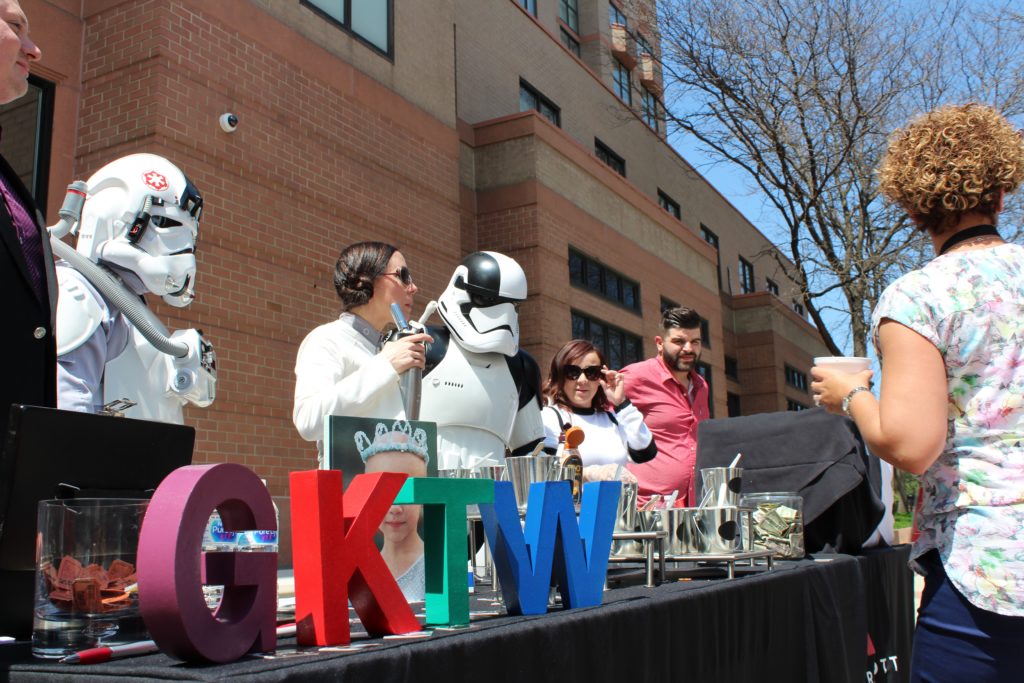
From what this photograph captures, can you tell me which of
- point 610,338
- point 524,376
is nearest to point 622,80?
point 610,338

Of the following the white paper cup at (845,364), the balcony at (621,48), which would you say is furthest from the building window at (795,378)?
the white paper cup at (845,364)

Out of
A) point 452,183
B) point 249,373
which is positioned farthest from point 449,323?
point 452,183

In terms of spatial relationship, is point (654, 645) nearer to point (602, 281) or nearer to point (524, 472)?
point (524, 472)

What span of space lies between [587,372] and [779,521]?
132 centimetres

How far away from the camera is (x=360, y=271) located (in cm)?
295

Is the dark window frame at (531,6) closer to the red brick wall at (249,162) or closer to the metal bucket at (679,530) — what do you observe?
the red brick wall at (249,162)

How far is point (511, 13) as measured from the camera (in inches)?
618

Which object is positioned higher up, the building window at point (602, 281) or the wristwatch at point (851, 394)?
the building window at point (602, 281)

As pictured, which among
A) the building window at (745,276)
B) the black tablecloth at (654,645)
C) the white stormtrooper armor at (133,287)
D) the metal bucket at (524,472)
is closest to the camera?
the black tablecloth at (654,645)

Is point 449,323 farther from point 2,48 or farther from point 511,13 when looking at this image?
point 511,13

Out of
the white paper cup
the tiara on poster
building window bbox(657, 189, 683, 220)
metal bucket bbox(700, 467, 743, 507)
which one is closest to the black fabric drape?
metal bucket bbox(700, 467, 743, 507)

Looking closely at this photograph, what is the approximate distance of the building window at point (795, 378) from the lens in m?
27.3

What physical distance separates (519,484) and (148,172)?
2202 mm

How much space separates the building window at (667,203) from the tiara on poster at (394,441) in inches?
791
